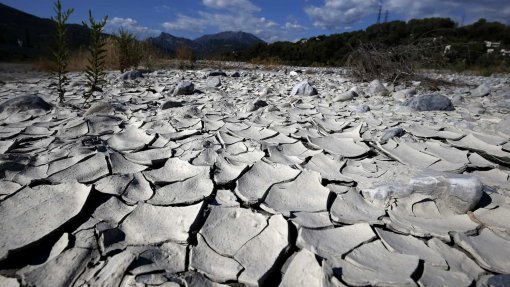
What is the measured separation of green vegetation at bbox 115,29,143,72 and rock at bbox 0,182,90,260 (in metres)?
4.41

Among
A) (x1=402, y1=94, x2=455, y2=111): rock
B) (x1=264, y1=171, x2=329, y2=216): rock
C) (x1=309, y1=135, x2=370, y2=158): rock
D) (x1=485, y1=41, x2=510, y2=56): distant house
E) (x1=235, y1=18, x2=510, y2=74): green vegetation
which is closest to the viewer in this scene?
(x1=264, y1=171, x2=329, y2=216): rock

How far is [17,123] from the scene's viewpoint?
1.98 m

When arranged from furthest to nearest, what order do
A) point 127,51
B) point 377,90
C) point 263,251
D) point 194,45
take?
point 194,45 < point 127,51 < point 377,90 < point 263,251

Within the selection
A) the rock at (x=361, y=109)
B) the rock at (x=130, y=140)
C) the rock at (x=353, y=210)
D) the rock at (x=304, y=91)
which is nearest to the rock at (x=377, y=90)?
the rock at (x=304, y=91)

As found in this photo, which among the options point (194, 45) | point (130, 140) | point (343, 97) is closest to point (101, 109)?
point (130, 140)

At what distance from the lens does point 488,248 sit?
857 mm

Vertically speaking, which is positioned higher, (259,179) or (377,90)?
(377,90)

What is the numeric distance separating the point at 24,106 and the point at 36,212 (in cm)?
176

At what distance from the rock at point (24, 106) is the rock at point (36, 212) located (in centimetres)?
153

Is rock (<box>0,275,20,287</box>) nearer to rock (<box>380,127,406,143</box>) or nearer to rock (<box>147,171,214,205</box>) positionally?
rock (<box>147,171,214,205</box>)

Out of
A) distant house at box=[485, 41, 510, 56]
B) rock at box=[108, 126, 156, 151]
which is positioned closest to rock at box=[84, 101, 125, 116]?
rock at box=[108, 126, 156, 151]

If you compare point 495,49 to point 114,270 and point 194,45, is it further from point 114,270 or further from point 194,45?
point 114,270

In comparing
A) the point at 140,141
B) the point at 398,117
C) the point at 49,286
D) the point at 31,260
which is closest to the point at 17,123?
the point at 140,141

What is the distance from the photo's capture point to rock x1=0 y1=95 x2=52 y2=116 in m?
2.19
